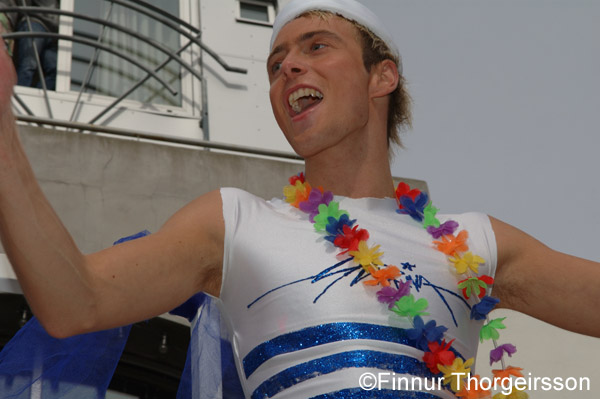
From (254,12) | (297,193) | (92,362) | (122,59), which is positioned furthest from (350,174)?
(254,12)

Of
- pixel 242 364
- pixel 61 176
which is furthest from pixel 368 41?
pixel 61 176

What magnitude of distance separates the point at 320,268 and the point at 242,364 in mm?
285

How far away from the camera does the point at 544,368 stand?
5355 millimetres

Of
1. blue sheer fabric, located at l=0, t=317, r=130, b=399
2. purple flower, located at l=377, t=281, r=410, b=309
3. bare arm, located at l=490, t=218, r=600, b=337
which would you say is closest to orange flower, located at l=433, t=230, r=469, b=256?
bare arm, located at l=490, t=218, r=600, b=337

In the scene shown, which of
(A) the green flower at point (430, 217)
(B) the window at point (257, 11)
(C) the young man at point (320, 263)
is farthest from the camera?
(B) the window at point (257, 11)

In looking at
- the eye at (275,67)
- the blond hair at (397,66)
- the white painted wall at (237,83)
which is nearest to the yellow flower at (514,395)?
the blond hair at (397,66)

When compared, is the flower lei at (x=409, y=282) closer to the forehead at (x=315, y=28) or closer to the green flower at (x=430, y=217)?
the green flower at (x=430, y=217)

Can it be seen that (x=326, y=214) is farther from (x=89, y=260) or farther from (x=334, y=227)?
(x=89, y=260)

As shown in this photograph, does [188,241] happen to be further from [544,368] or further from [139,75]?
[139,75]

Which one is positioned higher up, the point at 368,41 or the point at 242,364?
the point at 368,41

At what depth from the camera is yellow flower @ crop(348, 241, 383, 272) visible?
7.00ft

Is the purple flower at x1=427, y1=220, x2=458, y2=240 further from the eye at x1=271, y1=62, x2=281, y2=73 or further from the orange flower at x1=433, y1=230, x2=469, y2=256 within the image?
the eye at x1=271, y1=62, x2=281, y2=73

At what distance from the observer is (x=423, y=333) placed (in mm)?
2047

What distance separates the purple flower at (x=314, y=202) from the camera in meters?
2.33
